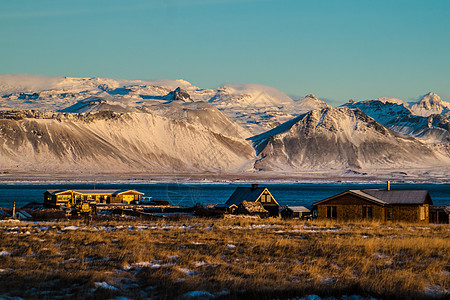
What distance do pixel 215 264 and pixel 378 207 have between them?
26.2 meters

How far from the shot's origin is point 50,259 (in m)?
19.3

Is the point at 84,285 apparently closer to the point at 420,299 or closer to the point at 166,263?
the point at 166,263

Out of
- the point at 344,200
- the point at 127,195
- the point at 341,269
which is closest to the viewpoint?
the point at 341,269

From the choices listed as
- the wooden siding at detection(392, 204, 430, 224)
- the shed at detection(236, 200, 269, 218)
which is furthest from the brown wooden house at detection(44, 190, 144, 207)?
the wooden siding at detection(392, 204, 430, 224)

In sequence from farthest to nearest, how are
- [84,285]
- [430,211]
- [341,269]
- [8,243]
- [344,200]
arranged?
1. [430,211]
2. [344,200]
3. [8,243]
4. [341,269]
5. [84,285]

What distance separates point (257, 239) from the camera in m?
25.3

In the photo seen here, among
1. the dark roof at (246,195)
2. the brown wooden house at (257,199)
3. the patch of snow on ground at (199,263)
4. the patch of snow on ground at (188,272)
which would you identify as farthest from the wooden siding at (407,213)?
the patch of snow on ground at (188,272)

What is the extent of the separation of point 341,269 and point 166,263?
5347mm

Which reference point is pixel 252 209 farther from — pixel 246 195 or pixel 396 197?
pixel 396 197

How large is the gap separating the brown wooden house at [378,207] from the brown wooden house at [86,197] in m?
39.1

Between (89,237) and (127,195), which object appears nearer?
(89,237)

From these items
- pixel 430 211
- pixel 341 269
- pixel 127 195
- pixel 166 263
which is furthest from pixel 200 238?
pixel 127 195

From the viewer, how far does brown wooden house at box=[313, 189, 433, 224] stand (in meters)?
42.4

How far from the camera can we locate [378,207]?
4303 centimetres
